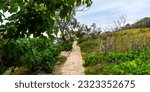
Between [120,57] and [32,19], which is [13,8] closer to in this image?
[32,19]

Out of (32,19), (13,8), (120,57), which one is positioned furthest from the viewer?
(120,57)

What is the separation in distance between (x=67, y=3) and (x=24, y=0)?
0.50m

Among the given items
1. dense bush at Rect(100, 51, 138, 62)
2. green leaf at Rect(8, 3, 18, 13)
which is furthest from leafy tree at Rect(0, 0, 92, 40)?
dense bush at Rect(100, 51, 138, 62)

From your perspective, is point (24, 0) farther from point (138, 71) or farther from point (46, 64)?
point (46, 64)

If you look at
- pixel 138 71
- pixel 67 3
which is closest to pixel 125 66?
pixel 138 71

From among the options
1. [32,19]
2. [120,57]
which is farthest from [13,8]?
[120,57]

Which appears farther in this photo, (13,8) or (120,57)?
(120,57)

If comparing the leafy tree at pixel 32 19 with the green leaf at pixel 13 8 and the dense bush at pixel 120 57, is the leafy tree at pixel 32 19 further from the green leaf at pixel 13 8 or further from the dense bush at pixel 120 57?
the dense bush at pixel 120 57

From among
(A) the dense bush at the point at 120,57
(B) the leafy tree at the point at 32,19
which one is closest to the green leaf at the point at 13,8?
(B) the leafy tree at the point at 32,19

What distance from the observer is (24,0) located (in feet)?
13.7

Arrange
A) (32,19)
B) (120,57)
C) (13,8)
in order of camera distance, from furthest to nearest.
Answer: (120,57)
(32,19)
(13,8)

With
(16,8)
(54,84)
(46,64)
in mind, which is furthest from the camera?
(46,64)

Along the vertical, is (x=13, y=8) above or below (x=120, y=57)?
above

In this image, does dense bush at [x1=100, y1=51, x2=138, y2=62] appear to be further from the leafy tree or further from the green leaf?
the green leaf
